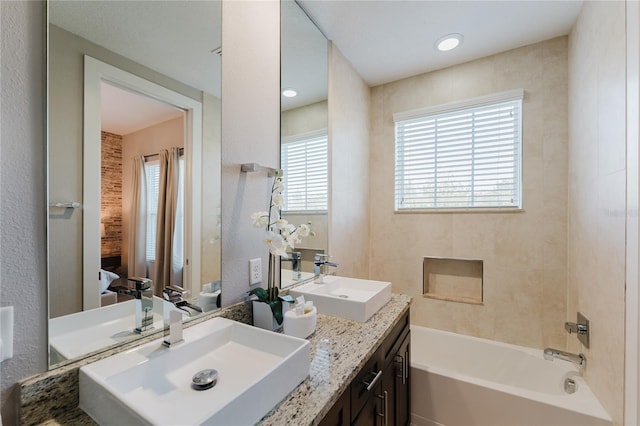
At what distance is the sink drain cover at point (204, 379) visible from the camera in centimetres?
78

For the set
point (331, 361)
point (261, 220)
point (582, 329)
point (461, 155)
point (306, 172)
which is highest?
point (461, 155)

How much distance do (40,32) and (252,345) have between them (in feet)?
3.48

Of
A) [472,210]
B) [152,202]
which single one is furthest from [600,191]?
[152,202]

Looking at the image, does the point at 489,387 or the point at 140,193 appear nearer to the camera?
the point at 140,193

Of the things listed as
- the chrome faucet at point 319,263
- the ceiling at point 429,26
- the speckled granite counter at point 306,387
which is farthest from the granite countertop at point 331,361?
the ceiling at point 429,26

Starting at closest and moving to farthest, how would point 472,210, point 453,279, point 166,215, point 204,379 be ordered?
point 204,379
point 166,215
point 472,210
point 453,279

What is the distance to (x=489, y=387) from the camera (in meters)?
1.65

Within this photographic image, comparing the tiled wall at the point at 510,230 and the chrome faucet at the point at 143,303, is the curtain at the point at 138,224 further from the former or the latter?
the tiled wall at the point at 510,230

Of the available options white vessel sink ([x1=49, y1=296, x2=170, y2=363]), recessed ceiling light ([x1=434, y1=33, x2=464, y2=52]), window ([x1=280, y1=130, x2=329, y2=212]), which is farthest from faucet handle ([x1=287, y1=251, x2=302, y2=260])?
recessed ceiling light ([x1=434, y1=33, x2=464, y2=52])

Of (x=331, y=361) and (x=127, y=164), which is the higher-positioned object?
(x=127, y=164)

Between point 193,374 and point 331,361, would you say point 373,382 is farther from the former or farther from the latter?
point 193,374

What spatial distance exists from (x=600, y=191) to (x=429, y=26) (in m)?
1.45

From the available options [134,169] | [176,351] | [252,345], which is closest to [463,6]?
[134,169]

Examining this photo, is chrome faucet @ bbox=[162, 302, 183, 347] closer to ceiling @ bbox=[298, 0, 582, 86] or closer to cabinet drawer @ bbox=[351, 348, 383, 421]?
cabinet drawer @ bbox=[351, 348, 383, 421]
